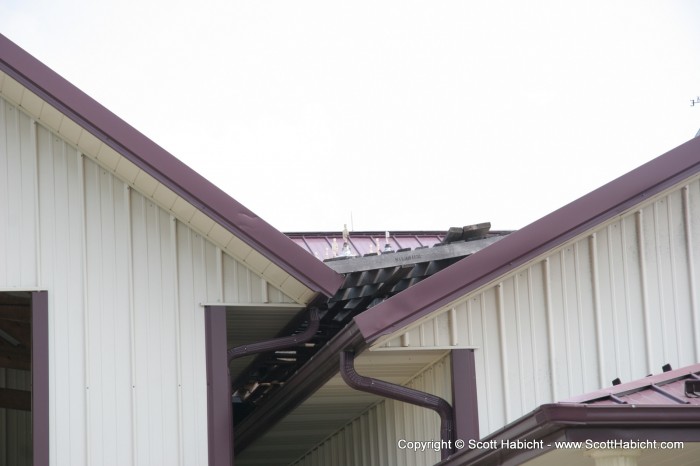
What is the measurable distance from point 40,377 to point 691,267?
5.48 meters

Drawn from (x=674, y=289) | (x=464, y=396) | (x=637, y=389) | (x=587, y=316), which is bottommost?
(x=637, y=389)

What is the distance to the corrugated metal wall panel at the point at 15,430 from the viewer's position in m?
14.5

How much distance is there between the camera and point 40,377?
9.45m

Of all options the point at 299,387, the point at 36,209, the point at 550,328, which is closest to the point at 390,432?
the point at 299,387

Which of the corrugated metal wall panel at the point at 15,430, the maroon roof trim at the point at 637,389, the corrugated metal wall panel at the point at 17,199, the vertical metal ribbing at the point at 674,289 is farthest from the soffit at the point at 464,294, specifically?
the corrugated metal wall panel at the point at 15,430

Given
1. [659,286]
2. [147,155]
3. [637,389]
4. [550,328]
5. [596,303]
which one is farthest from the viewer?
[659,286]

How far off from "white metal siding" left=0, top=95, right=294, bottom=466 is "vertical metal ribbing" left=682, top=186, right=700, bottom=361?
360 centimetres

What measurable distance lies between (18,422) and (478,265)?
7.66m

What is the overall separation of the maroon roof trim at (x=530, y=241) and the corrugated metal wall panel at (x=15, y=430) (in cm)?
684

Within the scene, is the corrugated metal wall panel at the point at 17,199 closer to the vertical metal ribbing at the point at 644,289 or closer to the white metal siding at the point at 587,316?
the white metal siding at the point at 587,316

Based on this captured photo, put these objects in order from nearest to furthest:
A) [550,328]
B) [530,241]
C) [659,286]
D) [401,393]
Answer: [530,241] → [401,393] → [550,328] → [659,286]

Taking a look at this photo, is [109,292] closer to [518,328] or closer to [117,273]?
[117,273]

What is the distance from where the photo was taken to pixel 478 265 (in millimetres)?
9414

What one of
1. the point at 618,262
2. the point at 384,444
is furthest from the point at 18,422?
the point at 618,262
